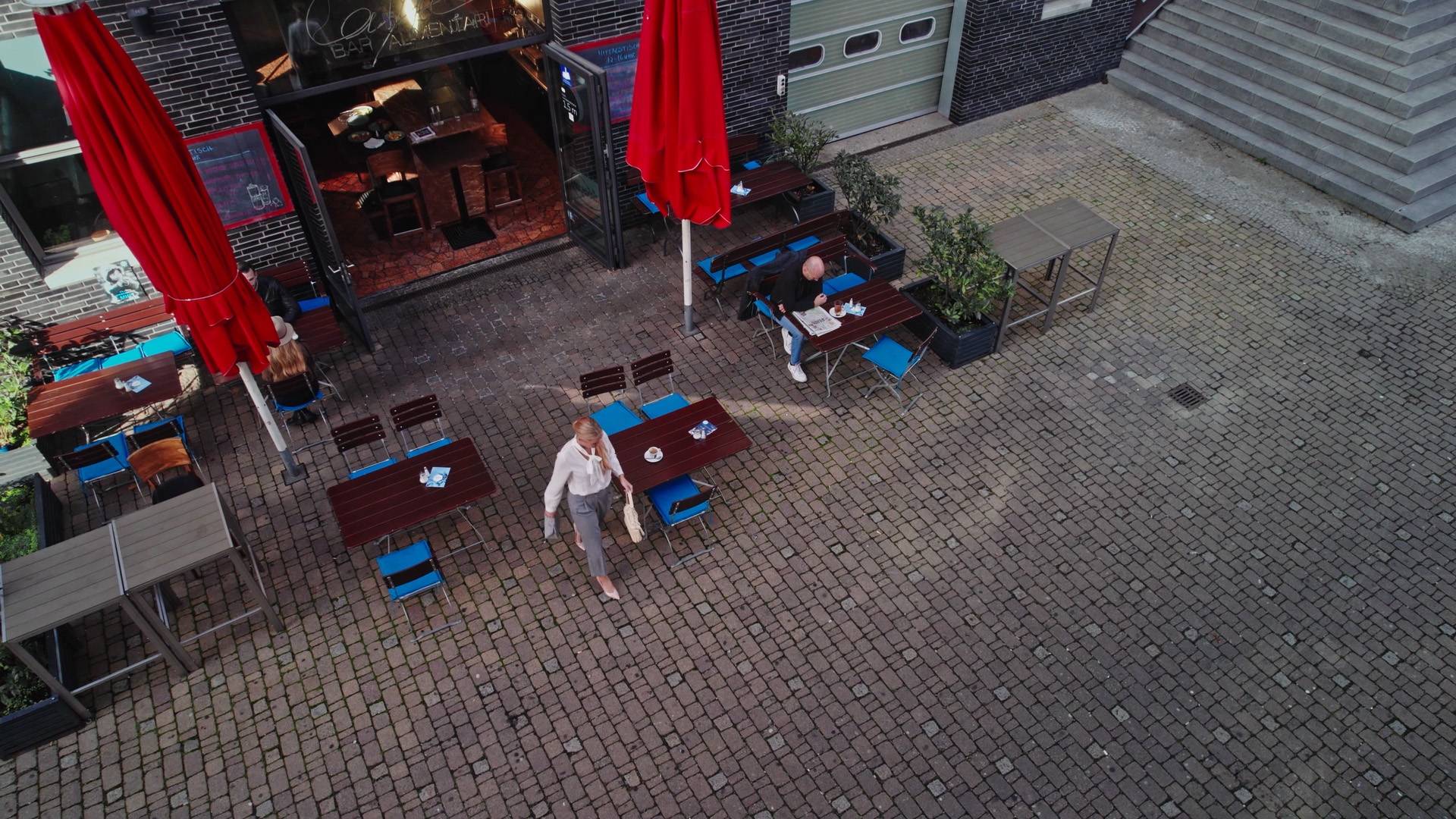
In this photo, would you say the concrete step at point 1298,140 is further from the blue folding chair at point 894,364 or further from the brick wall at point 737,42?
the blue folding chair at point 894,364

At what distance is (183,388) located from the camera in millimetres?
11078

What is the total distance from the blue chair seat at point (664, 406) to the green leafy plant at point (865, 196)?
4093 millimetres

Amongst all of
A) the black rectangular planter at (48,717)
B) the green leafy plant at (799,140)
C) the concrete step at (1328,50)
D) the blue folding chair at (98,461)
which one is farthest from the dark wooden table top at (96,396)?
Result: the concrete step at (1328,50)

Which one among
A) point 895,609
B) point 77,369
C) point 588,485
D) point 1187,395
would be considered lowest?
point 895,609

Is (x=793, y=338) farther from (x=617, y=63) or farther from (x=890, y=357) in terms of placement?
(x=617, y=63)

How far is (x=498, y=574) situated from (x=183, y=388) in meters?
5.07

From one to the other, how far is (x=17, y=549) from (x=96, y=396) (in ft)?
5.65

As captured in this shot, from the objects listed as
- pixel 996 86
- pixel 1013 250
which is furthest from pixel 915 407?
pixel 996 86

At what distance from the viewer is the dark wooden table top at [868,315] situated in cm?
1038

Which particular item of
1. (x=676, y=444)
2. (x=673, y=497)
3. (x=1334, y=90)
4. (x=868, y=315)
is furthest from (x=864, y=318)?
(x=1334, y=90)

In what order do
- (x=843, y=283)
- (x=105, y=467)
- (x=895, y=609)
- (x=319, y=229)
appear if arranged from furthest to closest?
(x=843, y=283), (x=319, y=229), (x=105, y=467), (x=895, y=609)

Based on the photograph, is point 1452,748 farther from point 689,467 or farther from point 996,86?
point 996,86

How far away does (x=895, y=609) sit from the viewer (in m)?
8.91

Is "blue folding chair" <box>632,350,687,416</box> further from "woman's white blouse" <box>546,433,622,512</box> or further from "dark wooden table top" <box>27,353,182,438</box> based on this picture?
"dark wooden table top" <box>27,353,182,438</box>
